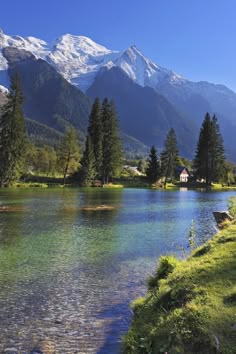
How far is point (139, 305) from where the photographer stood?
Answer: 36.0 feet

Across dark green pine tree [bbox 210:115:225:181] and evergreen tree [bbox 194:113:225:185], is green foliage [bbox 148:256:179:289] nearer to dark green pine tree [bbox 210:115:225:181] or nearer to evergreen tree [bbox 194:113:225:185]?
evergreen tree [bbox 194:113:225:185]

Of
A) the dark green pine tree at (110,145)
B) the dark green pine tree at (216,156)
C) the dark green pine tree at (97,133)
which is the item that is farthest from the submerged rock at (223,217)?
the dark green pine tree at (216,156)

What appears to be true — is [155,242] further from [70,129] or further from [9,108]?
[70,129]

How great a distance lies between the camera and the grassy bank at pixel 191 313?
7.02m

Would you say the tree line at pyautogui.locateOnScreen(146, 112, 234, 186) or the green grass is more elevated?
the tree line at pyautogui.locateOnScreen(146, 112, 234, 186)

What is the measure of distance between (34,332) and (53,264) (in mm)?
7300

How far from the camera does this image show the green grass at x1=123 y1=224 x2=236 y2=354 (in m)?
7.02

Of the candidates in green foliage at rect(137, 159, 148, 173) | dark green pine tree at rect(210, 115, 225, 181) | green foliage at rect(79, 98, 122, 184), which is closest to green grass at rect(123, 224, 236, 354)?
green foliage at rect(79, 98, 122, 184)

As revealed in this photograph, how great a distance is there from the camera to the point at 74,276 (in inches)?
598

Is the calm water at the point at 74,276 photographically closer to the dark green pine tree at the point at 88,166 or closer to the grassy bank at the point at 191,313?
the grassy bank at the point at 191,313

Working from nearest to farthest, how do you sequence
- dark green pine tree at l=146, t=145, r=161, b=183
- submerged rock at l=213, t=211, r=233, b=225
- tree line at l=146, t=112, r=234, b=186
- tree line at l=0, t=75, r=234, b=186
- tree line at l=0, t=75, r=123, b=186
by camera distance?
submerged rock at l=213, t=211, r=233, b=225 < tree line at l=0, t=75, r=123, b=186 < tree line at l=0, t=75, r=234, b=186 < dark green pine tree at l=146, t=145, r=161, b=183 < tree line at l=146, t=112, r=234, b=186

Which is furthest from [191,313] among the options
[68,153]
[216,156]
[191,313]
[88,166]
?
[216,156]

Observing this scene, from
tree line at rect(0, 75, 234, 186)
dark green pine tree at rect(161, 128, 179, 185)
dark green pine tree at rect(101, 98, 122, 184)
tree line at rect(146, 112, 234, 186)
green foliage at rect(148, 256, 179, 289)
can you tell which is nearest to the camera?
green foliage at rect(148, 256, 179, 289)

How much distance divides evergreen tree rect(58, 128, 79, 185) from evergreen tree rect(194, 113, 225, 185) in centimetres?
3927
